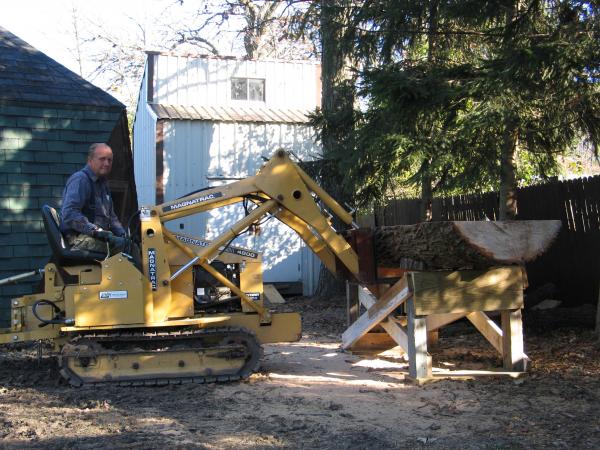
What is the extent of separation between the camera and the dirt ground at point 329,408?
4.32m

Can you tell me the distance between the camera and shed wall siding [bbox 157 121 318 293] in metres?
13.6

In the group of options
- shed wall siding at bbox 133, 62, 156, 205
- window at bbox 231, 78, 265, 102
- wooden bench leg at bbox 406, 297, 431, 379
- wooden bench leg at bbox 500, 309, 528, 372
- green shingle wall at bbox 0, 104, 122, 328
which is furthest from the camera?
window at bbox 231, 78, 265, 102

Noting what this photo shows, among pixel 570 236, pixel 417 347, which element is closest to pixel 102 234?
pixel 417 347

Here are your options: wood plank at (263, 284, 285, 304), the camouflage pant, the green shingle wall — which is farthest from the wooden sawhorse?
wood plank at (263, 284, 285, 304)

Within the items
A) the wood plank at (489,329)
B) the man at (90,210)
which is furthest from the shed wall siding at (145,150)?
the wood plank at (489,329)

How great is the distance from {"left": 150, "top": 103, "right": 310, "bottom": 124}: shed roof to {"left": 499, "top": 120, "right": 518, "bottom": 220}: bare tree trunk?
18.9ft

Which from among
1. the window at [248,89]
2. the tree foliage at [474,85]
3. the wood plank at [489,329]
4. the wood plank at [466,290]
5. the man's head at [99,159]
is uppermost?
the window at [248,89]

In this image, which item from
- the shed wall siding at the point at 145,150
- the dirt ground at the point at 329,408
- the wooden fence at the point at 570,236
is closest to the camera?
the dirt ground at the point at 329,408

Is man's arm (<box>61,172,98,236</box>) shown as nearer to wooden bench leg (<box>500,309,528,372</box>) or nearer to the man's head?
the man's head

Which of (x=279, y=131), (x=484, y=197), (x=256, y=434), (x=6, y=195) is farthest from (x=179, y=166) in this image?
(x=256, y=434)

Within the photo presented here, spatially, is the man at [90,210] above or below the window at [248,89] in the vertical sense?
below

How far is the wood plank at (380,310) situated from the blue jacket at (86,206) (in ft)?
9.11

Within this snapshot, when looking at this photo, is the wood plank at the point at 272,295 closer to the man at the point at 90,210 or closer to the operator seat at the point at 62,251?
the man at the point at 90,210

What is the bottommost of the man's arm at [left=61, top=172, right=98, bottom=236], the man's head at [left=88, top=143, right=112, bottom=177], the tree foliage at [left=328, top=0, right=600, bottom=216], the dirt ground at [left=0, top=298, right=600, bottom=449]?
the dirt ground at [left=0, top=298, right=600, bottom=449]
